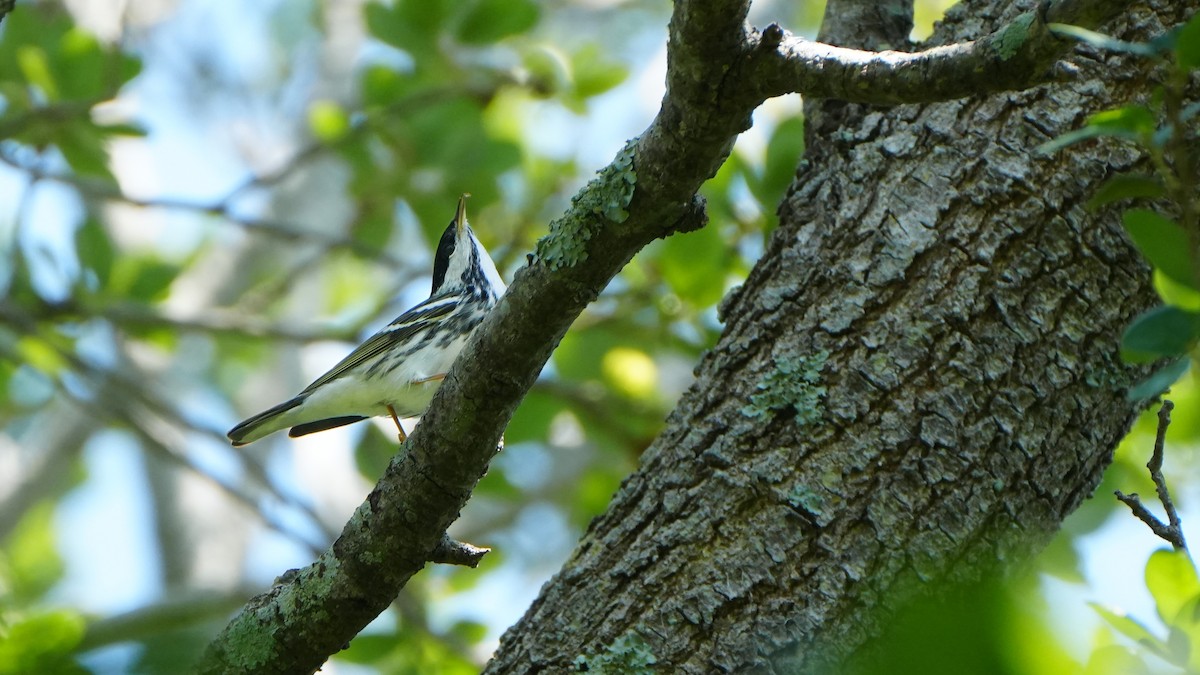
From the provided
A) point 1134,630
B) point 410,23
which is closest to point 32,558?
point 410,23

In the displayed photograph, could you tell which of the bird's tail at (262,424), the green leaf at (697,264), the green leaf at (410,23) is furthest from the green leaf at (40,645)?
the green leaf at (410,23)

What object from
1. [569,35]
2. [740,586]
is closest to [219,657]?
[740,586]

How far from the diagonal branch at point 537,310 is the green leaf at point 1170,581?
74 centimetres

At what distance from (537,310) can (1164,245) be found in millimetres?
1011

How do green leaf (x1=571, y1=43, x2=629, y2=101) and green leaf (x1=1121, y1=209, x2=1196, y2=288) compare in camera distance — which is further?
green leaf (x1=571, y1=43, x2=629, y2=101)

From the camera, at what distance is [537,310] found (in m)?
1.94

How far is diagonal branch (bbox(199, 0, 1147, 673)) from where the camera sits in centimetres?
164

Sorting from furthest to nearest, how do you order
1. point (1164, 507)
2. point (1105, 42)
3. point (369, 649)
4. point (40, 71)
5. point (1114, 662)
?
point (40, 71) < point (369, 649) < point (1164, 507) < point (1105, 42) < point (1114, 662)

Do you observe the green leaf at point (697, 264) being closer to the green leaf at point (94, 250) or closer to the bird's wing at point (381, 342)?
the bird's wing at point (381, 342)

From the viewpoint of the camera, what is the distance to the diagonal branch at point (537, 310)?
5.39 ft

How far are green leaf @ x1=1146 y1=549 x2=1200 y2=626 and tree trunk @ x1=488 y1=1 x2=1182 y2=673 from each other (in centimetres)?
61

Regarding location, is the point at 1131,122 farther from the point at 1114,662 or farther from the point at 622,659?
the point at 622,659

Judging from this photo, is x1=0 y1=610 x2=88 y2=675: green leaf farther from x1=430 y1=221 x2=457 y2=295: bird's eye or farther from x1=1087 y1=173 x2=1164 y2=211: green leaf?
x1=430 y1=221 x2=457 y2=295: bird's eye

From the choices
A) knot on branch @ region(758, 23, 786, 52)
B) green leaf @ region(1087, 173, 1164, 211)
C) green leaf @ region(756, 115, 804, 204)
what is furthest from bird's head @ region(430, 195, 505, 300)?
green leaf @ region(1087, 173, 1164, 211)
